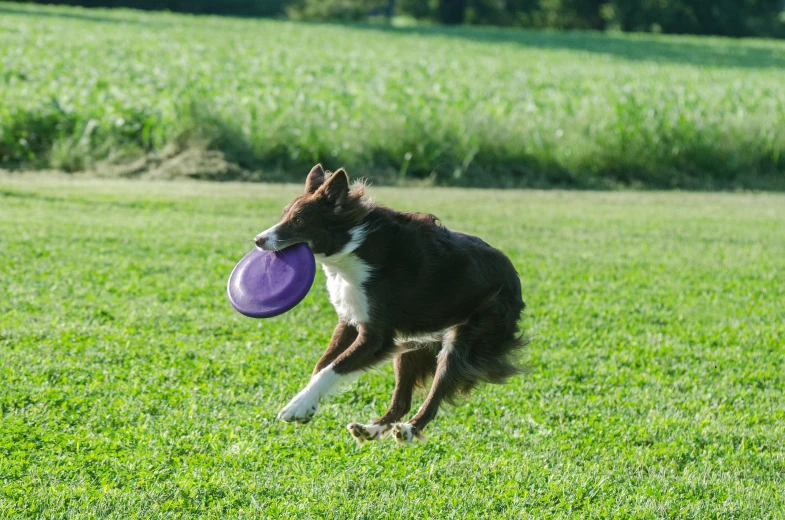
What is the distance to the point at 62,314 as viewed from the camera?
312 inches

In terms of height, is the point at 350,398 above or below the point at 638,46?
below

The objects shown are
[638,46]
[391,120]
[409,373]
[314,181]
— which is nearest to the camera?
[314,181]

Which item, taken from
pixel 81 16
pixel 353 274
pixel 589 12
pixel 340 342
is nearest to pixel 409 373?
pixel 340 342

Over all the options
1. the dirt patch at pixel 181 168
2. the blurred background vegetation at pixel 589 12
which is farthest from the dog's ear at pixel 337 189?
the blurred background vegetation at pixel 589 12

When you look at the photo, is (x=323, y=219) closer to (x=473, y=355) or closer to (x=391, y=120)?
(x=473, y=355)

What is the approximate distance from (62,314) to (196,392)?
2166 mm

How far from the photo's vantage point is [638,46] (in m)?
51.7

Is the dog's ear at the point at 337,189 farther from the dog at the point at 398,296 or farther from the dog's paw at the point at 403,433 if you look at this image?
the dog's paw at the point at 403,433

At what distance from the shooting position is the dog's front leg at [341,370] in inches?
163

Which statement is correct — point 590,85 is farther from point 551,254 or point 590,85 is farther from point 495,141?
point 551,254

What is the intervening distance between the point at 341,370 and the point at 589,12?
233 ft

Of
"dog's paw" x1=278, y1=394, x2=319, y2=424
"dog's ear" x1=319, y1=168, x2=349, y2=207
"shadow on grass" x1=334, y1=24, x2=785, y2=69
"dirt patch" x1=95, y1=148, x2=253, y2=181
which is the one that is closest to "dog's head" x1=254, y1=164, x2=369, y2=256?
"dog's ear" x1=319, y1=168, x2=349, y2=207

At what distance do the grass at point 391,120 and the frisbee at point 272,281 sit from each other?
8.01 m

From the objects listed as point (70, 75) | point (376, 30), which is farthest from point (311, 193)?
point (376, 30)
